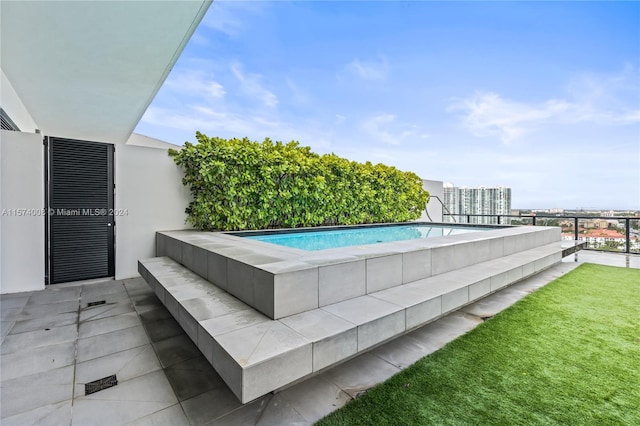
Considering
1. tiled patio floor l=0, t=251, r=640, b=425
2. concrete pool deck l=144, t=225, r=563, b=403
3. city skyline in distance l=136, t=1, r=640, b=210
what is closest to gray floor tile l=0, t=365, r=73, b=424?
tiled patio floor l=0, t=251, r=640, b=425

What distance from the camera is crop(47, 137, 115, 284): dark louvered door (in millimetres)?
4695

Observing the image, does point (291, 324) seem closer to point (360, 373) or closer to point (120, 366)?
point (360, 373)

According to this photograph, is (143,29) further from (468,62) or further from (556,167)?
(556,167)

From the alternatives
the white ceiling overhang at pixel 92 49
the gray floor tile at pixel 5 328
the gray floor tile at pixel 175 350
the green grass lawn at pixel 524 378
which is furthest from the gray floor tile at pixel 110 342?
the white ceiling overhang at pixel 92 49

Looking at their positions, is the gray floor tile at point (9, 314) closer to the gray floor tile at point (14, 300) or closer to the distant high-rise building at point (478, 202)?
the gray floor tile at point (14, 300)

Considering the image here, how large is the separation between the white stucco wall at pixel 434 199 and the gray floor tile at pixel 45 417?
11725 millimetres

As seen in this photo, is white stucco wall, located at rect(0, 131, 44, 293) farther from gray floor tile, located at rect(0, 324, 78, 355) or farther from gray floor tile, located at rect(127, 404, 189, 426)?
gray floor tile, located at rect(127, 404, 189, 426)

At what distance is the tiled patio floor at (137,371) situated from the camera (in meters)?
1.85

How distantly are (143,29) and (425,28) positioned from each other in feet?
28.9

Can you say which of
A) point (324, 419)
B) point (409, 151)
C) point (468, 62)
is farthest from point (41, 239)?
point (409, 151)

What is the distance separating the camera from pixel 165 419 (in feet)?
5.89

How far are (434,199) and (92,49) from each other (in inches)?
466

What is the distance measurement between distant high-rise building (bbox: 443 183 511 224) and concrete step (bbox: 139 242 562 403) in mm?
8495

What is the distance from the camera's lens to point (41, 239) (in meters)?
4.59
